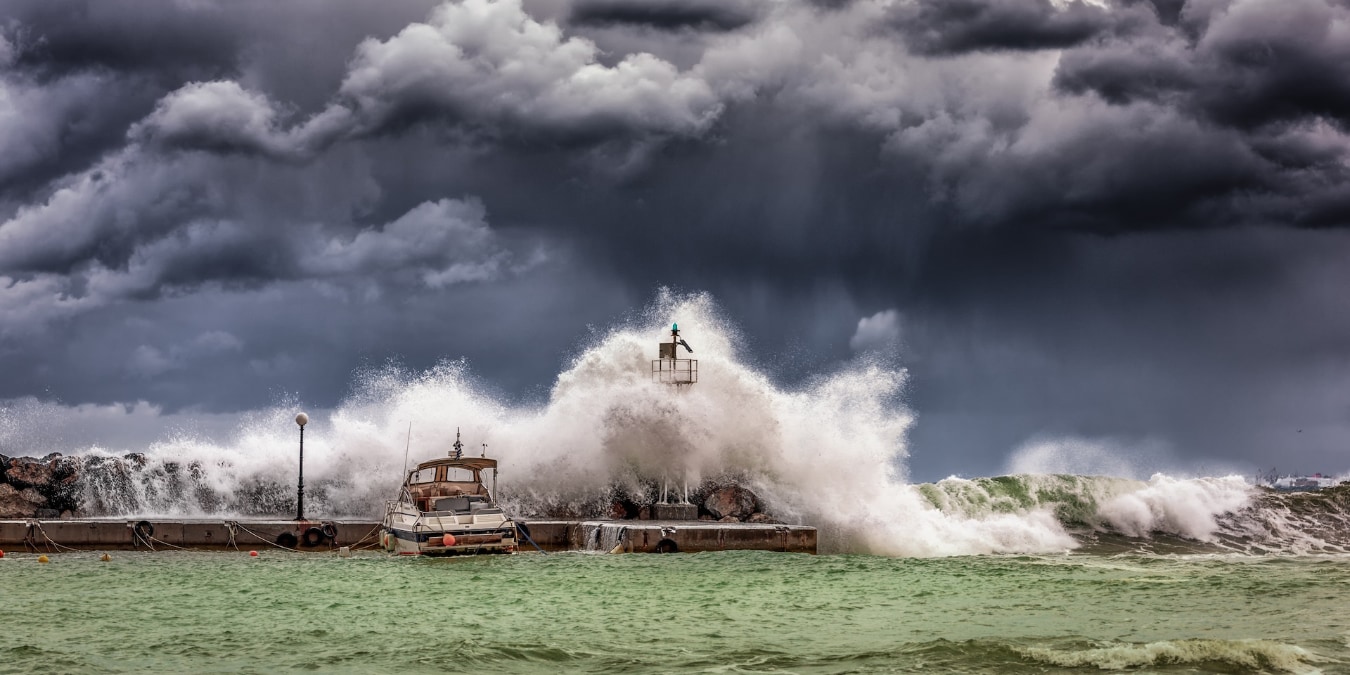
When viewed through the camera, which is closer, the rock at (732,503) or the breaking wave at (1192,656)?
the breaking wave at (1192,656)

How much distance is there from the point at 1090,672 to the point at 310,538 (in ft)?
82.1

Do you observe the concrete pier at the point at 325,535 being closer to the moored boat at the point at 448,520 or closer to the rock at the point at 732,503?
the moored boat at the point at 448,520

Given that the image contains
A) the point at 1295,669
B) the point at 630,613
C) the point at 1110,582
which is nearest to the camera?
the point at 1295,669

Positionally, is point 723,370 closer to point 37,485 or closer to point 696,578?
point 696,578

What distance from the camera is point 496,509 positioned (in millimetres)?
31547

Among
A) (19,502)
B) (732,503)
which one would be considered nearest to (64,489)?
(19,502)

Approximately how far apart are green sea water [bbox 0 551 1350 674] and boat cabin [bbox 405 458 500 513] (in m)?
1.78

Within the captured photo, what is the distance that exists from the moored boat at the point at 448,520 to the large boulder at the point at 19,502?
566 inches

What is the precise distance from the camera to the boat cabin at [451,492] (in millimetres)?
31453

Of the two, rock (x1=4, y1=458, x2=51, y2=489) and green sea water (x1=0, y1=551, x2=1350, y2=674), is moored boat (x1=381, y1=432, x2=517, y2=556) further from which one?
rock (x1=4, y1=458, x2=51, y2=489)

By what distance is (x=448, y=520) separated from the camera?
3061 centimetres

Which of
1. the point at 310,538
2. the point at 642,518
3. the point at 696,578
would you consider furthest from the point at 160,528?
the point at 696,578

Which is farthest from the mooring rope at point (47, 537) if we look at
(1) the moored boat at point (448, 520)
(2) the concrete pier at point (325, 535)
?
(1) the moored boat at point (448, 520)

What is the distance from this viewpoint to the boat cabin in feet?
103
